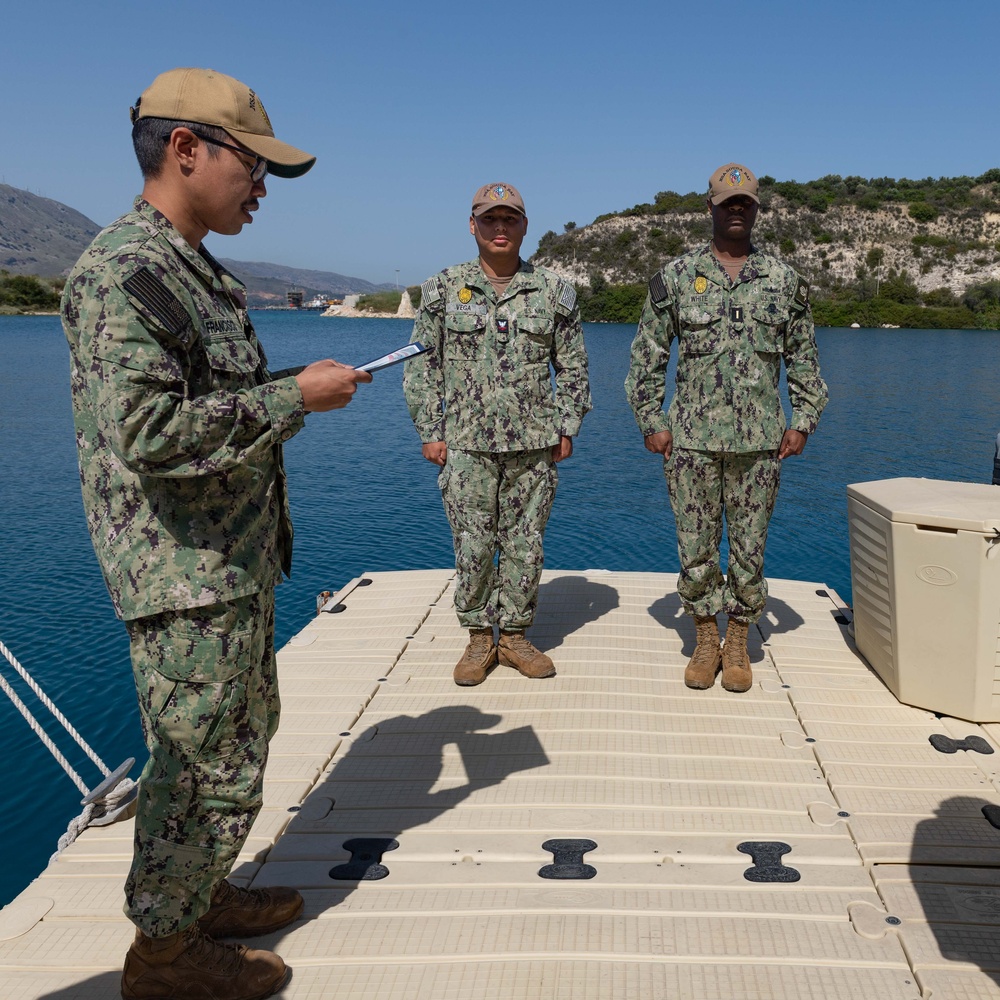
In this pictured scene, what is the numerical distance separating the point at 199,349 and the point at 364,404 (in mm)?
21450

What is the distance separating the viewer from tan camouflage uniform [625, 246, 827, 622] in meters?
3.41

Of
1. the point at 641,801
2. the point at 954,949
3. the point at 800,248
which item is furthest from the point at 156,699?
the point at 800,248

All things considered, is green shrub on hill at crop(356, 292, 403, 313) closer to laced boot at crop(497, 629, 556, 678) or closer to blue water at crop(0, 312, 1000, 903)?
blue water at crop(0, 312, 1000, 903)

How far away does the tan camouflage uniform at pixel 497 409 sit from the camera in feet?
11.6

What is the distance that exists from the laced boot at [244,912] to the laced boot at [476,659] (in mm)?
1560

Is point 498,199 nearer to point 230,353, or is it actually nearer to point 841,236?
point 230,353

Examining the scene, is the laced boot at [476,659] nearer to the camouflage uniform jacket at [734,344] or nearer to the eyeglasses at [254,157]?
the camouflage uniform jacket at [734,344]

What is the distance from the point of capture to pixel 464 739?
3.14 m

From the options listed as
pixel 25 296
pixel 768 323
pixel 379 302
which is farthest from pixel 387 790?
pixel 379 302

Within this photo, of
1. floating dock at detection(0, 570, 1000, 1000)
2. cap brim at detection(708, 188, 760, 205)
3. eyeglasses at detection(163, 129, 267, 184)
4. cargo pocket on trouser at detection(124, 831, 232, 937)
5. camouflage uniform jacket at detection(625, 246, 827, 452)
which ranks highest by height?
cap brim at detection(708, 188, 760, 205)

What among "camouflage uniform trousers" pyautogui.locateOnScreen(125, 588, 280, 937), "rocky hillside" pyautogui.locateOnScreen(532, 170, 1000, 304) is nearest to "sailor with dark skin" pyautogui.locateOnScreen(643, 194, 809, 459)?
"camouflage uniform trousers" pyautogui.locateOnScreen(125, 588, 280, 937)

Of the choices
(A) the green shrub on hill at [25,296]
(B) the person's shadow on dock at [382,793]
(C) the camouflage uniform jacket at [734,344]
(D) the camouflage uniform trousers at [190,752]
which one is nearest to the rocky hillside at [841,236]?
(A) the green shrub on hill at [25,296]

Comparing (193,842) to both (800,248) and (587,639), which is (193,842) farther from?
(800,248)

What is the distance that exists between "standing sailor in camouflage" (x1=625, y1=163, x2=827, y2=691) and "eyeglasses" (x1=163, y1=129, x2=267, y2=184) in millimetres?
2025
